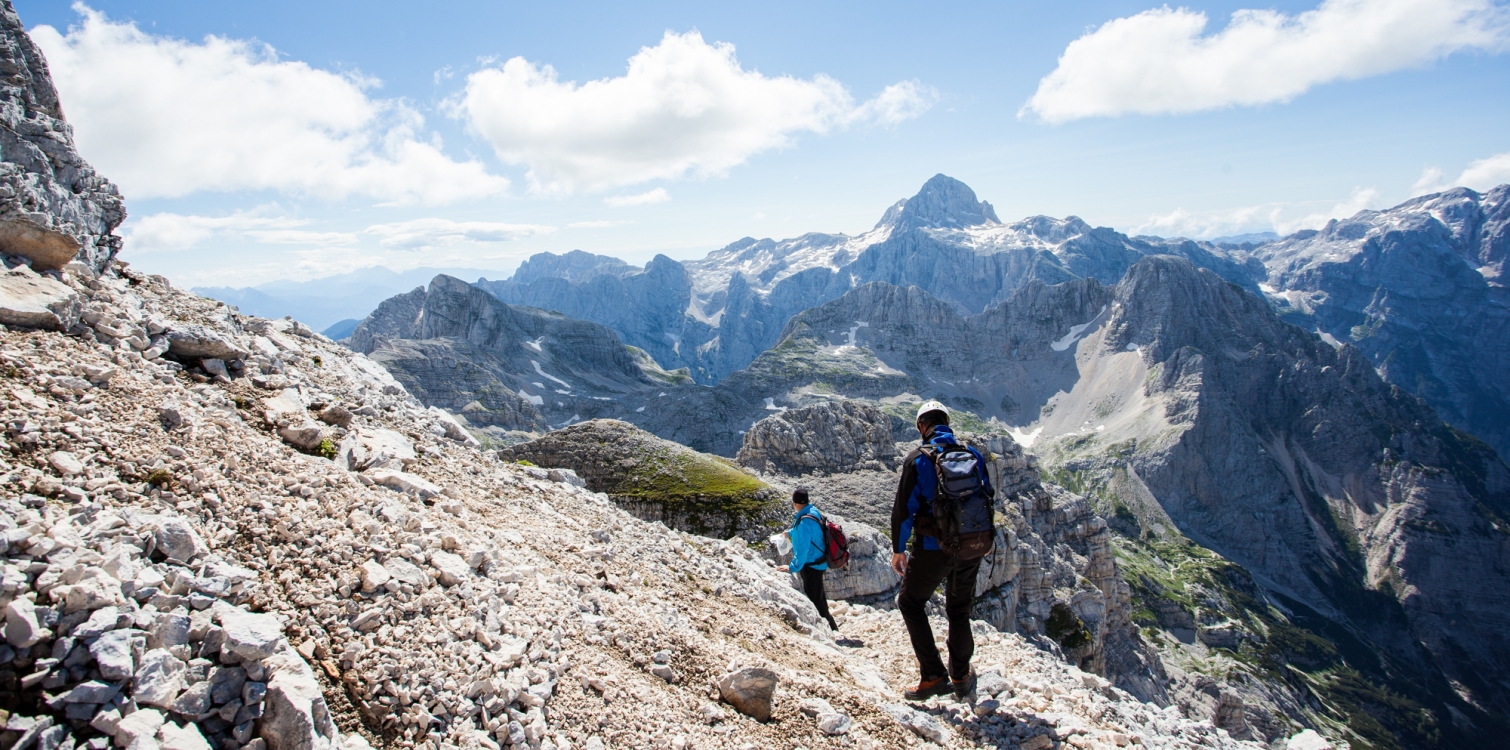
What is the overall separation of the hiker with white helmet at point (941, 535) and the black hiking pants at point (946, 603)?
0.6 inches

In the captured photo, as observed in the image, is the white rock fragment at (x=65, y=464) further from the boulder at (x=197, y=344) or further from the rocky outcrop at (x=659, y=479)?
the rocky outcrop at (x=659, y=479)

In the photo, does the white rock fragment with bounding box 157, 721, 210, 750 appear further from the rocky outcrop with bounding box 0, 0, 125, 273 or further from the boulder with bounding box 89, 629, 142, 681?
the rocky outcrop with bounding box 0, 0, 125, 273

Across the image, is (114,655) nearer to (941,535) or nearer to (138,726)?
(138,726)

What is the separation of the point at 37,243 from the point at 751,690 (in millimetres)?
14861

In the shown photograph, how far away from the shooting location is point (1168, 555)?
173000 mm

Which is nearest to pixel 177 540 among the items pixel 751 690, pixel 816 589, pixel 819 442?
pixel 751 690

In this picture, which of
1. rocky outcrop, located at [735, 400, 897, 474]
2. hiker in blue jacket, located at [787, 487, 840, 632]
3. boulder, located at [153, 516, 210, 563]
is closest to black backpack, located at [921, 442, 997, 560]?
hiker in blue jacket, located at [787, 487, 840, 632]

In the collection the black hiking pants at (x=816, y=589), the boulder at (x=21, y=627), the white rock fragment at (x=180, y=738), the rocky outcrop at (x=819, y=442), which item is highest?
the boulder at (x=21, y=627)

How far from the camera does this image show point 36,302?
431 inches

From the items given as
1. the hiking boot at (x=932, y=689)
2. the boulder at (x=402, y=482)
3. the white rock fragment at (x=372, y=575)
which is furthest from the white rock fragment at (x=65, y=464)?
the hiking boot at (x=932, y=689)

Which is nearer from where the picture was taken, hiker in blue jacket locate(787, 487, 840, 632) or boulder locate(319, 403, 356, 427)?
boulder locate(319, 403, 356, 427)

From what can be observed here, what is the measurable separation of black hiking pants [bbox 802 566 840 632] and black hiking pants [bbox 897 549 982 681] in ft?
22.8

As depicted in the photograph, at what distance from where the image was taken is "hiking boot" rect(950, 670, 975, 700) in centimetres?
1144

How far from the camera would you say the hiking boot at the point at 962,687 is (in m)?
11.4
